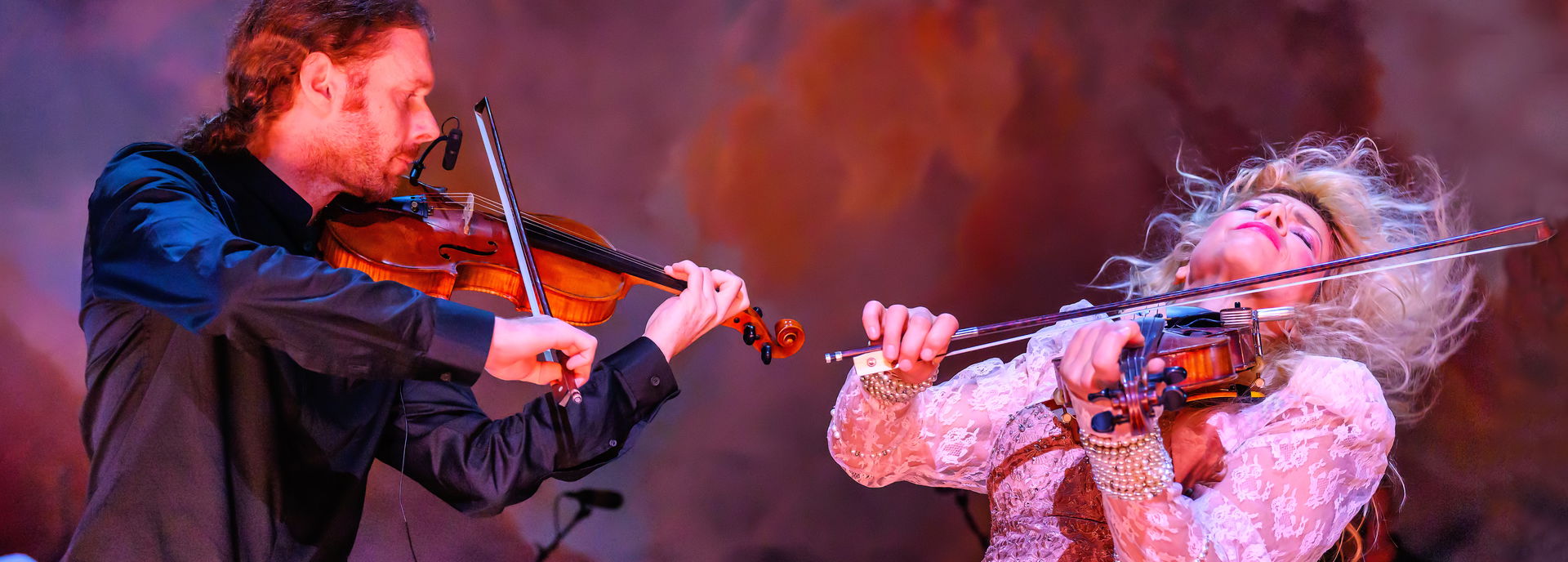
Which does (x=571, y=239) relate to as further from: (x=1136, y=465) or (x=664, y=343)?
(x=1136, y=465)

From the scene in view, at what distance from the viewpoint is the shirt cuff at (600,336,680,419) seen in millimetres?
1464

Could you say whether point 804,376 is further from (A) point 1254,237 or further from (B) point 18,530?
(B) point 18,530

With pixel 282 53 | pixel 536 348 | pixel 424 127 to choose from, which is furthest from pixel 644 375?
pixel 282 53

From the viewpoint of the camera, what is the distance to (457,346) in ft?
3.89

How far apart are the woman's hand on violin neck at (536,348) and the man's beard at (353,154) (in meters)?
0.55

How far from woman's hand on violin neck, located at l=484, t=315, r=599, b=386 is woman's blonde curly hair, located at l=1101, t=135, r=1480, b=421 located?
1191mm

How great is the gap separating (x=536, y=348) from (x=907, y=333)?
62cm

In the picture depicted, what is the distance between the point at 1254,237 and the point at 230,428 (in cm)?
172

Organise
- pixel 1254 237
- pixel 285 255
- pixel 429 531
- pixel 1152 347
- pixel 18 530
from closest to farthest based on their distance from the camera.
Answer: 1. pixel 285 255
2. pixel 1152 347
3. pixel 1254 237
4. pixel 18 530
5. pixel 429 531

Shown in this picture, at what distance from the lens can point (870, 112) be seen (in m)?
2.54

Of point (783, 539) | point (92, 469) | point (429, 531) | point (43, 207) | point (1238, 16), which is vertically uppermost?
point (43, 207)

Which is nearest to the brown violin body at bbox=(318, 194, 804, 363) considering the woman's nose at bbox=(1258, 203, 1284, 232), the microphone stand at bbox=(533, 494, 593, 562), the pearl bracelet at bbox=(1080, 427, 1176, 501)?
the pearl bracelet at bbox=(1080, 427, 1176, 501)

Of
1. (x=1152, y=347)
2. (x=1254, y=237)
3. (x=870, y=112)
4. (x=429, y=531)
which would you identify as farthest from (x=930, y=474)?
Result: (x=429, y=531)

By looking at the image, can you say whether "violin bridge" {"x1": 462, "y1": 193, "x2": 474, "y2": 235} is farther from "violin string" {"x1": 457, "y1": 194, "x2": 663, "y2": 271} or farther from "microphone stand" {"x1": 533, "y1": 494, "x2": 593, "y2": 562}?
"microphone stand" {"x1": 533, "y1": 494, "x2": 593, "y2": 562}
